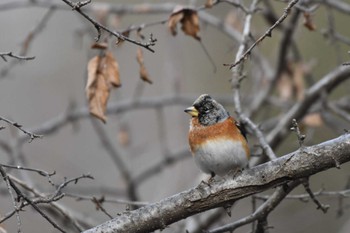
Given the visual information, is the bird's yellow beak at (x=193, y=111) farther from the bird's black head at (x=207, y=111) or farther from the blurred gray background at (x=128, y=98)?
the blurred gray background at (x=128, y=98)

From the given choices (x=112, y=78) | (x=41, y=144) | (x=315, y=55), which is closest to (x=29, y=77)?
(x=41, y=144)

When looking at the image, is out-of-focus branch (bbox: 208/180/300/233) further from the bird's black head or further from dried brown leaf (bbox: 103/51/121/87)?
dried brown leaf (bbox: 103/51/121/87)

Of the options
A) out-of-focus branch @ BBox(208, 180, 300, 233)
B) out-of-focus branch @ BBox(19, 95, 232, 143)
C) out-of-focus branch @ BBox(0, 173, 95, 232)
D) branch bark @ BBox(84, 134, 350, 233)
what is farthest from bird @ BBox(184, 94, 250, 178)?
out-of-focus branch @ BBox(19, 95, 232, 143)

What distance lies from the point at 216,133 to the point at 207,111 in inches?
8.8

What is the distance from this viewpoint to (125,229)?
2.93 metres

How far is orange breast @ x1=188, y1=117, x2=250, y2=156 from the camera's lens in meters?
3.83

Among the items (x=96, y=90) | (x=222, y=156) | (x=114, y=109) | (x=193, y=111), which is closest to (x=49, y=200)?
(x=96, y=90)

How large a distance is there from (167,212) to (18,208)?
2.28ft

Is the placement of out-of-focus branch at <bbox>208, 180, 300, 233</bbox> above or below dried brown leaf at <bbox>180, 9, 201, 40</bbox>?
below

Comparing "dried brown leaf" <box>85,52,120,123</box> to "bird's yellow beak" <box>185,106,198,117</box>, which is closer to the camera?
"dried brown leaf" <box>85,52,120,123</box>

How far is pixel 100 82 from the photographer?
Answer: 12.1 feet

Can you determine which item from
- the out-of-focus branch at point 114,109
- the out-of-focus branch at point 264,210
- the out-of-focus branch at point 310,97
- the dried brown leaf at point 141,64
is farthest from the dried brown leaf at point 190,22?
the out-of-focus branch at point 114,109

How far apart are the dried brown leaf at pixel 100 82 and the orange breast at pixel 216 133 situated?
59 centimetres

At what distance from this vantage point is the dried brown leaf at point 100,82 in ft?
11.9
